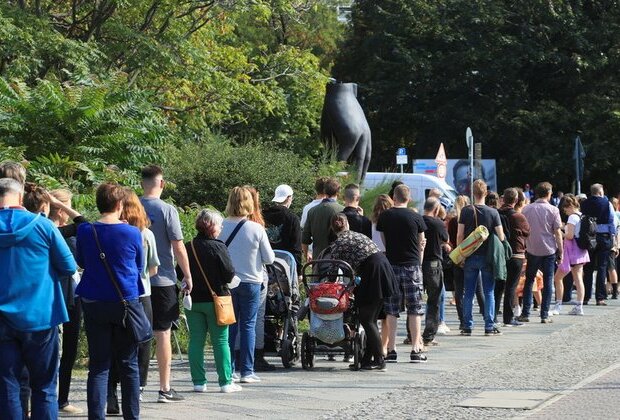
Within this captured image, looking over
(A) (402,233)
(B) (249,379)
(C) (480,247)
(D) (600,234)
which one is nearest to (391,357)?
(A) (402,233)

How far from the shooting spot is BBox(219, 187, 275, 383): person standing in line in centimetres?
1213

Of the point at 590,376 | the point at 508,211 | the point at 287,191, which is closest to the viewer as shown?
A: the point at 590,376

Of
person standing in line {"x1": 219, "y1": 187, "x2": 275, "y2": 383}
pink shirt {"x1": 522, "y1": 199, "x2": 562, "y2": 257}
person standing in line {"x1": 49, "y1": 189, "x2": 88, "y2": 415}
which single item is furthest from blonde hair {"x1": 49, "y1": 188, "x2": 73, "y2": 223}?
pink shirt {"x1": 522, "y1": 199, "x2": 562, "y2": 257}

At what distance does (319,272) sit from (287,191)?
1.36 metres

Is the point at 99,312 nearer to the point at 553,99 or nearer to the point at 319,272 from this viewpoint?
the point at 319,272

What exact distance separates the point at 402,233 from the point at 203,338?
3.19 meters

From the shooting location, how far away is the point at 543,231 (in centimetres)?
1862

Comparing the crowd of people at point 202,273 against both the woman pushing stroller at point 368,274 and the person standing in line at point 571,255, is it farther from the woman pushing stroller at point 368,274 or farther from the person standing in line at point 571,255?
the person standing in line at point 571,255

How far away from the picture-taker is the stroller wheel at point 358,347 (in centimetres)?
1323

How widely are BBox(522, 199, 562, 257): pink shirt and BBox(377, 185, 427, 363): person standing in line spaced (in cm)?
478

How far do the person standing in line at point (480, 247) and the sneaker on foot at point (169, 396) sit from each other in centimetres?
652

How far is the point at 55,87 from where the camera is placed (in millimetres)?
18328

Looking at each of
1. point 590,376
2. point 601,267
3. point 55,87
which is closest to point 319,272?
point 590,376

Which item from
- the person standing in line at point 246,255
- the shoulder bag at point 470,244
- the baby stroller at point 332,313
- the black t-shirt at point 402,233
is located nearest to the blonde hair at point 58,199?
the person standing in line at point 246,255
